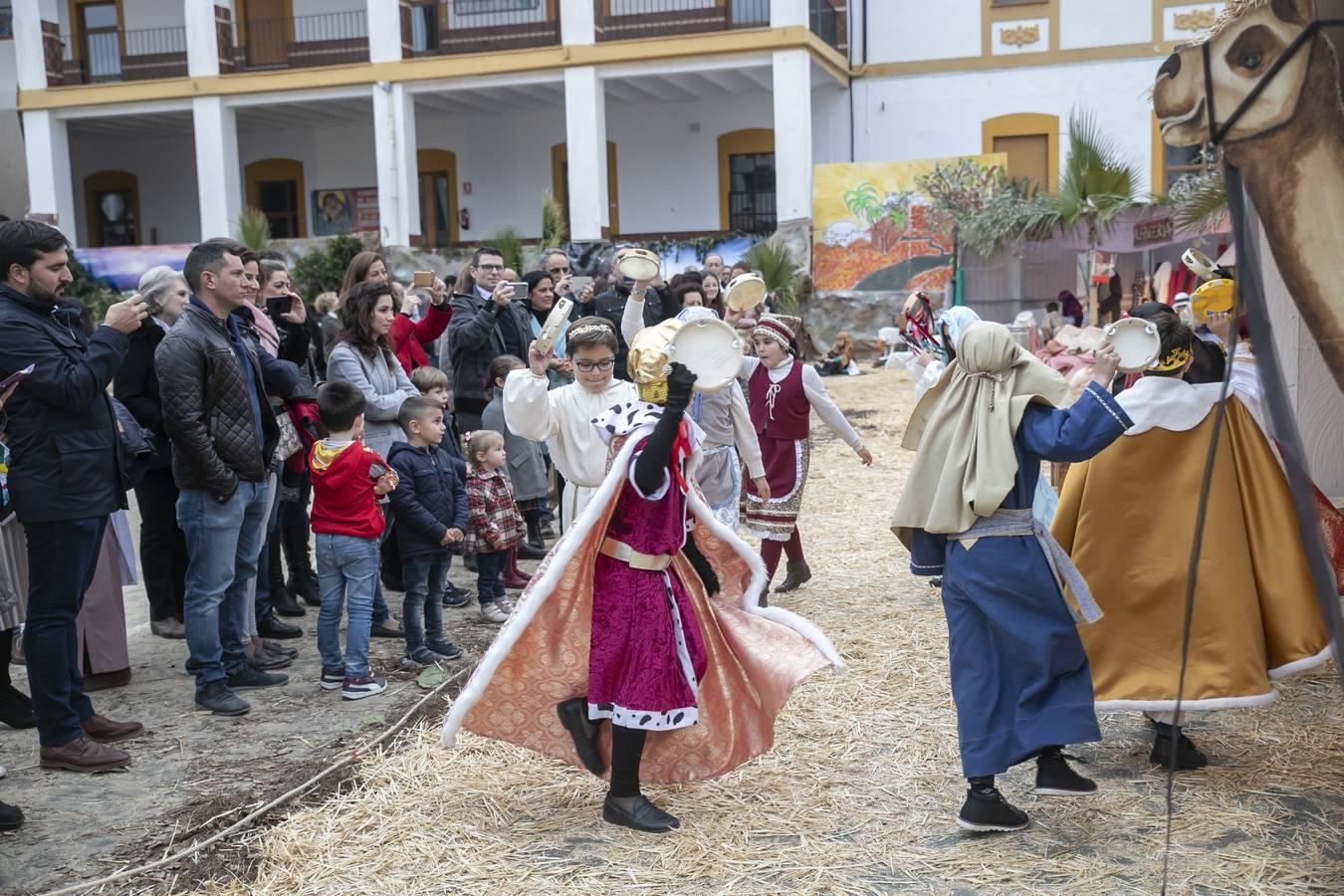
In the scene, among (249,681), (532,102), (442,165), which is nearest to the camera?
(249,681)

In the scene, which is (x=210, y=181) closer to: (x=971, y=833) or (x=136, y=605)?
(x=136, y=605)

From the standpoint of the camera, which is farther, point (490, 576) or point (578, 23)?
point (578, 23)

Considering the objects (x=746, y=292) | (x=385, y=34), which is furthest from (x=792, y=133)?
(x=746, y=292)

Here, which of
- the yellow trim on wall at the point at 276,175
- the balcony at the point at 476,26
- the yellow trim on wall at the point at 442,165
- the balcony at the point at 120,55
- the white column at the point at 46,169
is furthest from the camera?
the yellow trim on wall at the point at 276,175

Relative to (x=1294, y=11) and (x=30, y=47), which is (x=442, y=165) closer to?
(x=30, y=47)

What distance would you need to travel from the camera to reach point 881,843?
3957 millimetres

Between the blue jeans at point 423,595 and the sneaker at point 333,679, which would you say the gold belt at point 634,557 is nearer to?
the blue jeans at point 423,595

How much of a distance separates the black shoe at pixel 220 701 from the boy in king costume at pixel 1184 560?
348 centimetres

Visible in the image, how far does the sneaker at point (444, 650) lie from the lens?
615cm

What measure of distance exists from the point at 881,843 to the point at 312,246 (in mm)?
22462

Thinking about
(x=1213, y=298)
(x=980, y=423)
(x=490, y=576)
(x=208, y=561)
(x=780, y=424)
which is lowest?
(x=490, y=576)

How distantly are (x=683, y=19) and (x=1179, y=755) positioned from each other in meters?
22.0

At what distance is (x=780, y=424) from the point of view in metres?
7.12

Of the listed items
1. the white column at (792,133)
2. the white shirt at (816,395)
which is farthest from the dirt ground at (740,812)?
the white column at (792,133)
